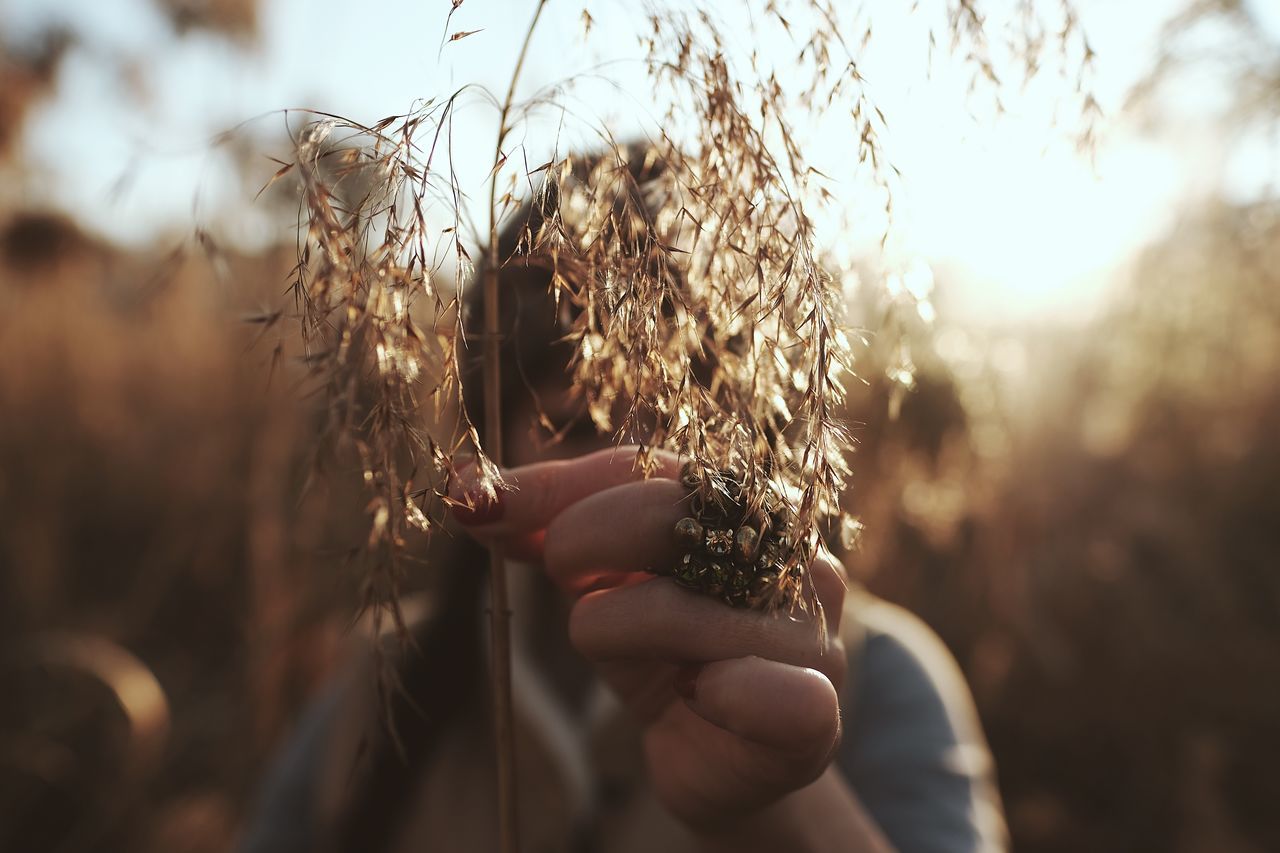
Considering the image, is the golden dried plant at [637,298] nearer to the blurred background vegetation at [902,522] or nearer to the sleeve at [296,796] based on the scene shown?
the blurred background vegetation at [902,522]

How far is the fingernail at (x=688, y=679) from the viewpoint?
640 millimetres

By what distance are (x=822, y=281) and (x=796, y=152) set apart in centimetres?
11

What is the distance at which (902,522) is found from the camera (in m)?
2.92

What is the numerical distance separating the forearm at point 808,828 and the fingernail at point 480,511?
0.57 metres

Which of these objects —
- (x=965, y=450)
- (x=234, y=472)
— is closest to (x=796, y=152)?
(x=965, y=450)

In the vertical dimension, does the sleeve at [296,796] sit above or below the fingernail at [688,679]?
below

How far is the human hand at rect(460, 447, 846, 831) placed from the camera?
57cm

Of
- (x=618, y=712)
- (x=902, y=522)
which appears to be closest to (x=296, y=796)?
(x=618, y=712)

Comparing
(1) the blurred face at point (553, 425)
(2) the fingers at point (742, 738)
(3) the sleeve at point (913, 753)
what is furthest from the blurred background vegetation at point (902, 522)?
(2) the fingers at point (742, 738)

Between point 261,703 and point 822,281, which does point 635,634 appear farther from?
point 261,703

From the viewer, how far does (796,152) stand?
0.59 metres

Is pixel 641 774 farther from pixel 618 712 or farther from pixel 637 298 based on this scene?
pixel 637 298

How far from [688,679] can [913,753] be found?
135 centimetres

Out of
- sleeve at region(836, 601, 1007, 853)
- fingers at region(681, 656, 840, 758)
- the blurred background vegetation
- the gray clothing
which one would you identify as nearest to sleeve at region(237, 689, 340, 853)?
the gray clothing
